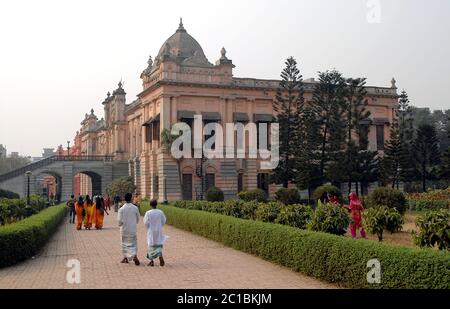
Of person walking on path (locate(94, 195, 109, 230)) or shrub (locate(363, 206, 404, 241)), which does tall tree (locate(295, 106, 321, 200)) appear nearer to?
person walking on path (locate(94, 195, 109, 230))

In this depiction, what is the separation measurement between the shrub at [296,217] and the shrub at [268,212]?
1.03 m

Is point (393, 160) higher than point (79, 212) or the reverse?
higher

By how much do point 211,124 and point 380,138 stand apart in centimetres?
1729

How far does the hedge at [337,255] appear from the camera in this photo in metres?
6.73

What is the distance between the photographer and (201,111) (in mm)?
42406

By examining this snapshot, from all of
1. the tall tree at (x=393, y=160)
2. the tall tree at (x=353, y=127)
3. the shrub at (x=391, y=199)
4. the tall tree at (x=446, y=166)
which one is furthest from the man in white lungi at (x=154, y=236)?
the tall tree at (x=446, y=166)

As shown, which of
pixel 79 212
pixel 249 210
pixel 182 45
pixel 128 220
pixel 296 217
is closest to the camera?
pixel 128 220

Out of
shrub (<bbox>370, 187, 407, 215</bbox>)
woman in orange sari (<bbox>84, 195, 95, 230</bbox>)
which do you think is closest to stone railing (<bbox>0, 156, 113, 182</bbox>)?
woman in orange sari (<bbox>84, 195, 95, 230</bbox>)

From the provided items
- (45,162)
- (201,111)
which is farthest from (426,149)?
(45,162)

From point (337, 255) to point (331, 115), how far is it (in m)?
30.1

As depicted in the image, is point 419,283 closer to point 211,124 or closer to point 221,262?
point 221,262

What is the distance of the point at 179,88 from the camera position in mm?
41312

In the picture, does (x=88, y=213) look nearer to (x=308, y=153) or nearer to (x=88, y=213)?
(x=88, y=213)
